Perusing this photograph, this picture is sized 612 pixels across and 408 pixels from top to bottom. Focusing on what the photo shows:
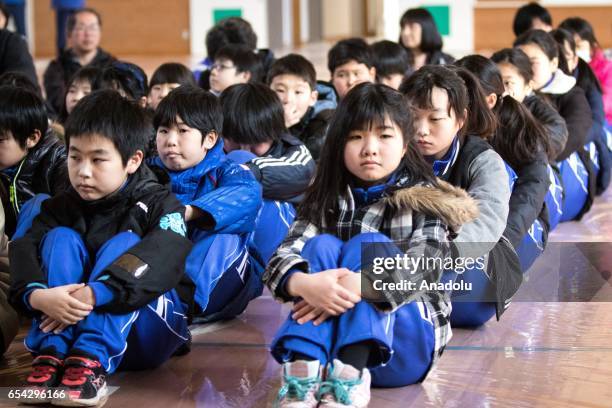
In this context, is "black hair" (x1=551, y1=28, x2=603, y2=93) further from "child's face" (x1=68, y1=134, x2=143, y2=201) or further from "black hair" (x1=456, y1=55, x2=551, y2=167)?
"child's face" (x1=68, y1=134, x2=143, y2=201)

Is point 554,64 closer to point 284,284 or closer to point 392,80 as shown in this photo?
point 392,80

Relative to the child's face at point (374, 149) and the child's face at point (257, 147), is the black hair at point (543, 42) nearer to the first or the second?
the child's face at point (257, 147)

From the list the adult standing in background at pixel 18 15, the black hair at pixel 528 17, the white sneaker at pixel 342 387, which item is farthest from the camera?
the adult standing in background at pixel 18 15

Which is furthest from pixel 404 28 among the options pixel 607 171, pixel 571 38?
pixel 607 171

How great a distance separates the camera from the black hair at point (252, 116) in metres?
2.88

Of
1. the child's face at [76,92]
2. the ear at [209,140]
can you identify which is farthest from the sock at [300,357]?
the child's face at [76,92]

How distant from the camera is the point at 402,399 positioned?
1.92 metres

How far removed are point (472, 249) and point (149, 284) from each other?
0.69 meters

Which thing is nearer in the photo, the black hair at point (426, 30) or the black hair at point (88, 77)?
the black hair at point (88, 77)

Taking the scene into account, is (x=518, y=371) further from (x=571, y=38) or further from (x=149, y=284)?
(x=571, y=38)

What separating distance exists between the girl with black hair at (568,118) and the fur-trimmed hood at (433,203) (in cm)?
161

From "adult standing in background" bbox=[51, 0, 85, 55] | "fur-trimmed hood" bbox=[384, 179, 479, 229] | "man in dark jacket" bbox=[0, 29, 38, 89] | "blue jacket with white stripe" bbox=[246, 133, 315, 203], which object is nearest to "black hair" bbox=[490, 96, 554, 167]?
"blue jacket with white stripe" bbox=[246, 133, 315, 203]

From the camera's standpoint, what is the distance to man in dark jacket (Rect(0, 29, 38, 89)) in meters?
4.73

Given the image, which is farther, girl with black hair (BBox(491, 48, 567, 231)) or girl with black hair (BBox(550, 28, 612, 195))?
girl with black hair (BBox(550, 28, 612, 195))
